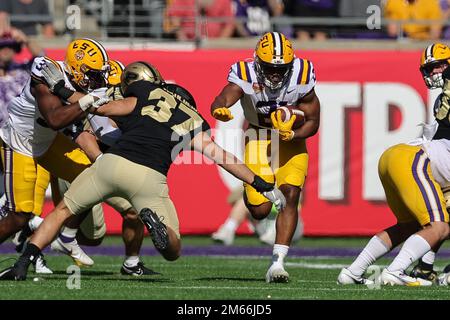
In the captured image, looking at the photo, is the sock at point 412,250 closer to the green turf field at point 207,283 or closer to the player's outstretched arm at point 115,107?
the green turf field at point 207,283

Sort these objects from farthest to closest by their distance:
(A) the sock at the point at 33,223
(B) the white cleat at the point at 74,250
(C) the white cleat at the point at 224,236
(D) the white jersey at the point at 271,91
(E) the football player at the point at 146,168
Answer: (C) the white cleat at the point at 224,236 → (A) the sock at the point at 33,223 → (B) the white cleat at the point at 74,250 → (D) the white jersey at the point at 271,91 → (E) the football player at the point at 146,168

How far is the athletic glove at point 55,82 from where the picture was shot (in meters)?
8.66

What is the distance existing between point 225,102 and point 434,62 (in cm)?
159

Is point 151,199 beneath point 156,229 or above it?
above

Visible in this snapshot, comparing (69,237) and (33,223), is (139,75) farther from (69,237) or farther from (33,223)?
(33,223)

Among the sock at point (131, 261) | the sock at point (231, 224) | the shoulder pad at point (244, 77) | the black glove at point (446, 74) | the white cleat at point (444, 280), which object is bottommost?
the sock at point (231, 224)

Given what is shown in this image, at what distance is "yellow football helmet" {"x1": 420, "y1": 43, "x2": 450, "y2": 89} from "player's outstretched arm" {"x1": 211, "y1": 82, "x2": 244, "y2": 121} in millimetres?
1404

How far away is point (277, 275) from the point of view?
341 inches

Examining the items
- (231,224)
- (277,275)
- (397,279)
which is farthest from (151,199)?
(231,224)

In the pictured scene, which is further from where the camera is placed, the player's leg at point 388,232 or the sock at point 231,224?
the sock at point 231,224

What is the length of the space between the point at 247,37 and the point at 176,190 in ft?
7.80

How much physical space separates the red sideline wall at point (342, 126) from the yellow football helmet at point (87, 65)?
4.60 meters

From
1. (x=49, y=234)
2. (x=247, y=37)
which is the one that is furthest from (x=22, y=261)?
(x=247, y=37)

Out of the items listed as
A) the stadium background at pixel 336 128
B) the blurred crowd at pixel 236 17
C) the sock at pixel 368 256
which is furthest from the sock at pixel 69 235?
the blurred crowd at pixel 236 17
